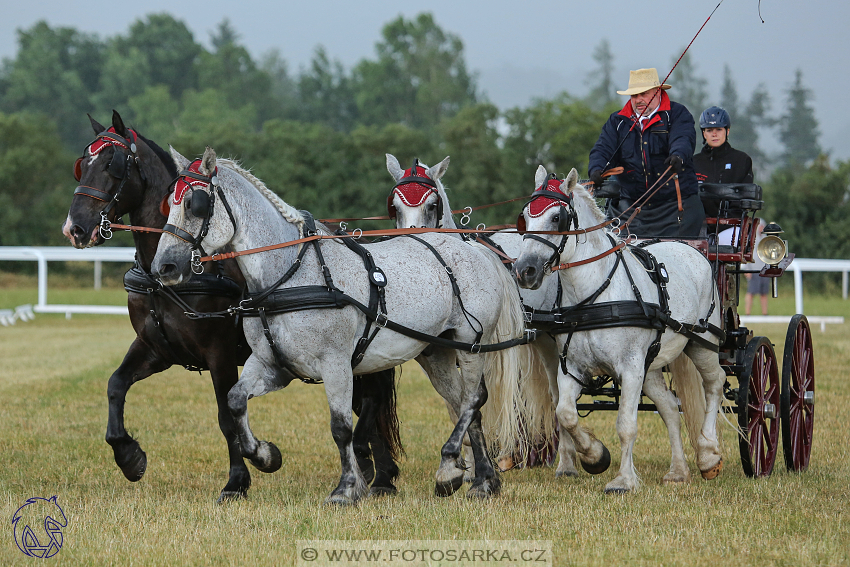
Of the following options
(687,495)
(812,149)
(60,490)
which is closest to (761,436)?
(687,495)

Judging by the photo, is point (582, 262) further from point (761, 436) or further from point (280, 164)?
point (280, 164)

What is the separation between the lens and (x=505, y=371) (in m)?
6.29

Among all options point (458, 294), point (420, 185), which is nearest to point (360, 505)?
point (458, 294)

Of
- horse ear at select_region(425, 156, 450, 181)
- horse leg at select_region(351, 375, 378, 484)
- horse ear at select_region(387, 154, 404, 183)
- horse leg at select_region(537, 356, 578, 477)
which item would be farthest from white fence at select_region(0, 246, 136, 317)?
horse leg at select_region(537, 356, 578, 477)

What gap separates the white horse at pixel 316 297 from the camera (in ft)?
17.2

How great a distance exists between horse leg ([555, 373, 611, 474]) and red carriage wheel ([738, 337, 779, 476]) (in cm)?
115

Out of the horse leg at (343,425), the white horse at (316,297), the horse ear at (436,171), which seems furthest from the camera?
the horse ear at (436,171)

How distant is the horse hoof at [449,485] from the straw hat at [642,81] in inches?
125

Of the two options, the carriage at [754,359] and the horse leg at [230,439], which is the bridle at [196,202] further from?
the carriage at [754,359]

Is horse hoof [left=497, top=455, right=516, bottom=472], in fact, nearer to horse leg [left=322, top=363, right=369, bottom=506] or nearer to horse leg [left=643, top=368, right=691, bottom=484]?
horse leg [left=643, top=368, right=691, bottom=484]

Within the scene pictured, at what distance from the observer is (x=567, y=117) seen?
4062 cm

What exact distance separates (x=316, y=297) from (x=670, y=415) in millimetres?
2920

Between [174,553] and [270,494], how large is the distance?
1638mm

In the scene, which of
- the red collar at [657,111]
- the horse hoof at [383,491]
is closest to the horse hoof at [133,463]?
the horse hoof at [383,491]
